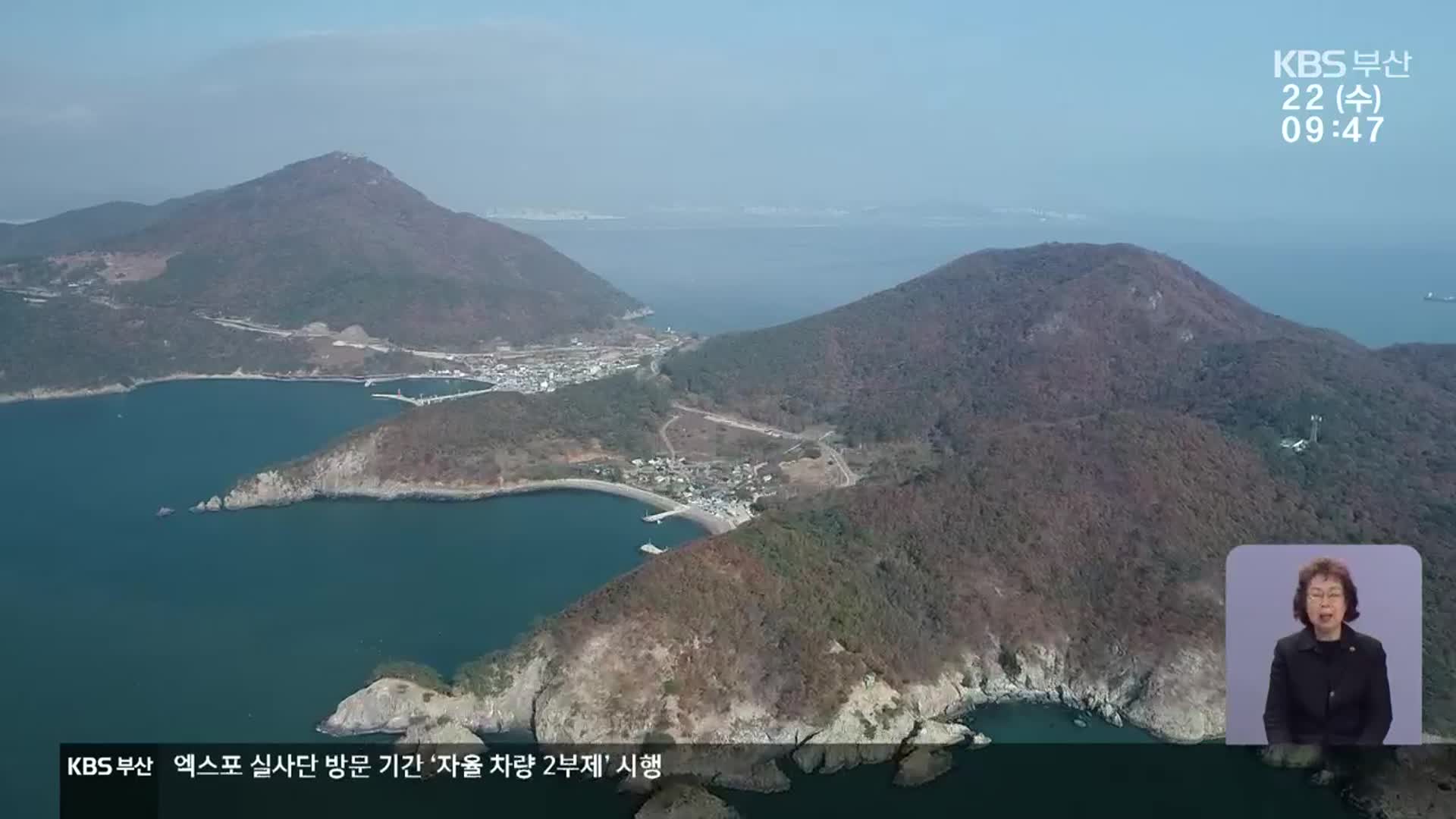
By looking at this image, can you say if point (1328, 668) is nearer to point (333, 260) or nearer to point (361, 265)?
point (361, 265)

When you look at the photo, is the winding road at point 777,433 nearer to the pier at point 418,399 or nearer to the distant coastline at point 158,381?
the pier at point 418,399

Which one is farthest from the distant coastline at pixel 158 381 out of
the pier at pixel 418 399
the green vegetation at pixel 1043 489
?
the green vegetation at pixel 1043 489

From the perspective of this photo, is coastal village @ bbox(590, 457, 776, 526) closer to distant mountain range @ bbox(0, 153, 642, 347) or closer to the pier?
the pier

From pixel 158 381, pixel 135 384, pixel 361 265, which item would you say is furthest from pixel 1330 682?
pixel 361 265

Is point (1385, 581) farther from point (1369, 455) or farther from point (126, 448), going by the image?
point (126, 448)

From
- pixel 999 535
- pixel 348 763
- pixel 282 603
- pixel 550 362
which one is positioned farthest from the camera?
pixel 550 362

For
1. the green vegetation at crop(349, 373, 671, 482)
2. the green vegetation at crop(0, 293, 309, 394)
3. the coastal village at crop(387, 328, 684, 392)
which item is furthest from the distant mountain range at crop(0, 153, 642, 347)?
the green vegetation at crop(349, 373, 671, 482)

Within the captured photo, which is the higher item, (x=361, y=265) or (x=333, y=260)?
(x=333, y=260)
